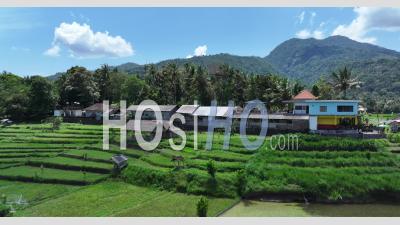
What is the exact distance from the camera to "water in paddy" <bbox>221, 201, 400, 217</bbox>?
23.7 meters

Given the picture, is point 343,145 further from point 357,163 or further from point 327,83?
point 327,83

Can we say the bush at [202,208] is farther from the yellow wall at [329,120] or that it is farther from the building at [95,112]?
the building at [95,112]

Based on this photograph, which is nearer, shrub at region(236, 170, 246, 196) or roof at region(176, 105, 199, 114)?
shrub at region(236, 170, 246, 196)

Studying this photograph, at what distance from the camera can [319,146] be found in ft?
107

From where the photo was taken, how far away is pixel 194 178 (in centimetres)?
2816

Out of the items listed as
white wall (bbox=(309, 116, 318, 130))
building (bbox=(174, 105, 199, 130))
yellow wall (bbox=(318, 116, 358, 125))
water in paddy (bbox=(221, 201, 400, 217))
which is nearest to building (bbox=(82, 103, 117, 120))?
building (bbox=(174, 105, 199, 130))

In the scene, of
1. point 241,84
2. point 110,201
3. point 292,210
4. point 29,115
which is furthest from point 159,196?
point 29,115

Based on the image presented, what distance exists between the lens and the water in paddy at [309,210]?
2367 centimetres

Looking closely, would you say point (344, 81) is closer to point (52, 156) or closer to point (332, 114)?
point (332, 114)

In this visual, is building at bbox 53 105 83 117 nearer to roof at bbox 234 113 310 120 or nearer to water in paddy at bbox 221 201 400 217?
roof at bbox 234 113 310 120

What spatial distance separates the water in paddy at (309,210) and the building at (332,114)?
1373cm

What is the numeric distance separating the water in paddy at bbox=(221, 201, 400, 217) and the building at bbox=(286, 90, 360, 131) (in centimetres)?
1373

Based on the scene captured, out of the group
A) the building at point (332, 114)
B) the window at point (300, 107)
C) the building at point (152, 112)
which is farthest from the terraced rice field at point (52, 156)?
the building at point (332, 114)

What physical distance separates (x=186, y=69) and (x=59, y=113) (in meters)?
19.6
